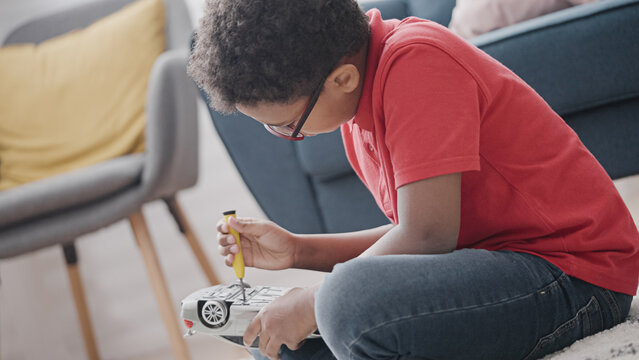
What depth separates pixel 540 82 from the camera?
1145 mm

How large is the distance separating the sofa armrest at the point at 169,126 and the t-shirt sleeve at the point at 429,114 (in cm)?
81

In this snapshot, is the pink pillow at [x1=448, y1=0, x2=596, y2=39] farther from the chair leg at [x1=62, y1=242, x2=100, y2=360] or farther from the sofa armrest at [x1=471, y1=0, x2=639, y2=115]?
the chair leg at [x1=62, y1=242, x2=100, y2=360]

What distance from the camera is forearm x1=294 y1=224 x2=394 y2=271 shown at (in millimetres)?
837

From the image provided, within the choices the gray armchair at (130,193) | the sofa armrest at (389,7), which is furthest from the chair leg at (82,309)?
the sofa armrest at (389,7)

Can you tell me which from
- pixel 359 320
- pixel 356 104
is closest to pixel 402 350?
pixel 359 320

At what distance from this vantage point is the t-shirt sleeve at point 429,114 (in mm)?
585

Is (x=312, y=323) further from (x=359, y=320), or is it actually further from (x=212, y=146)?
(x=212, y=146)

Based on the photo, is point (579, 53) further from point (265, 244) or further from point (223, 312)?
point (223, 312)

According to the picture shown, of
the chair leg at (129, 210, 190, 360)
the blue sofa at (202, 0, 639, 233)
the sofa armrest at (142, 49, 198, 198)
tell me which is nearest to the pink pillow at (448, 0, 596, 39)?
the blue sofa at (202, 0, 639, 233)

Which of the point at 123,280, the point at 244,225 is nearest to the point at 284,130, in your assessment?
the point at 244,225

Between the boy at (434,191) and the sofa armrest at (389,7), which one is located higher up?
the sofa armrest at (389,7)

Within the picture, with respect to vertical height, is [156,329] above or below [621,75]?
below

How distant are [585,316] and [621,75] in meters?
0.64

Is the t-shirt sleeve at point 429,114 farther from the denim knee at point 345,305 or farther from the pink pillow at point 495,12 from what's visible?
the pink pillow at point 495,12
